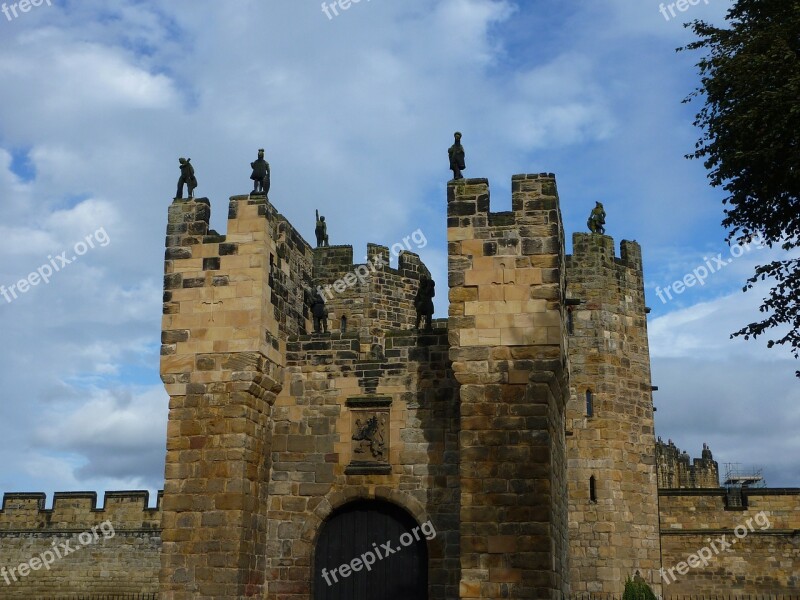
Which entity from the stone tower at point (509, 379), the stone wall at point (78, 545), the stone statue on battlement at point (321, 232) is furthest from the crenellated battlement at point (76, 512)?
the stone tower at point (509, 379)

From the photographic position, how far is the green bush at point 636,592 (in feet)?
69.0

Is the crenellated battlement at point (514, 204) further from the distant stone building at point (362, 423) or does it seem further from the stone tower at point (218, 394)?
the stone tower at point (218, 394)

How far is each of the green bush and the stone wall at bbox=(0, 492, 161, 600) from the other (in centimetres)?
1654

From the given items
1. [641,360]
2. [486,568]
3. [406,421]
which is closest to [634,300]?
[641,360]

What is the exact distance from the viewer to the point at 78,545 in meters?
32.0

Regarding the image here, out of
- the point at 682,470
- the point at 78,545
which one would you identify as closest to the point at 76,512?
the point at 78,545

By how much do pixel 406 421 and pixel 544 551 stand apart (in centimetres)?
346

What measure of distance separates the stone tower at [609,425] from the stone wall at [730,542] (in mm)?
4540

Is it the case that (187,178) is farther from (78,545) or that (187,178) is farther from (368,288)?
(78,545)

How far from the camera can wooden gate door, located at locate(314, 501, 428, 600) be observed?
15945 millimetres

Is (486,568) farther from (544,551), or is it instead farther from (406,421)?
(406,421)

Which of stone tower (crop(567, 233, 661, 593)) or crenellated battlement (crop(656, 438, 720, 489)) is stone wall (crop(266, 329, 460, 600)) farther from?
crenellated battlement (crop(656, 438, 720, 489))

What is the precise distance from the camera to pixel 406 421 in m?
16.4

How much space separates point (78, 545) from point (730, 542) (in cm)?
2106
